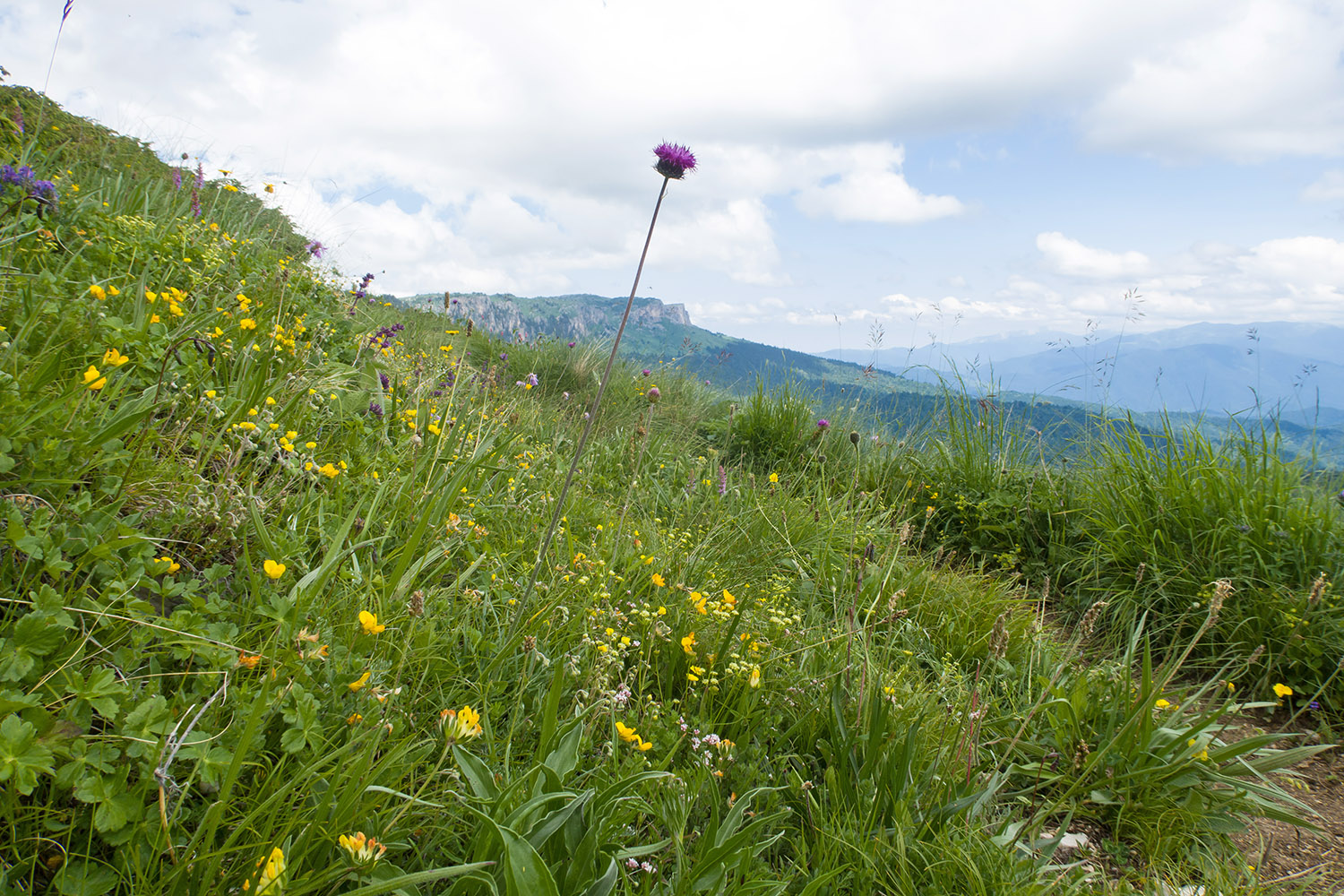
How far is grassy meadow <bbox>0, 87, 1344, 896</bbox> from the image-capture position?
1031 mm

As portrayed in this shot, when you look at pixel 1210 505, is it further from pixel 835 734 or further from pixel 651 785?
pixel 651 785

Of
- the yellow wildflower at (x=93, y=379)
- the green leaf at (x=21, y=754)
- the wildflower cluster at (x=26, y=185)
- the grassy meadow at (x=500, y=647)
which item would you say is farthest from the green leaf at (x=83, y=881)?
the wildflower cluster at (x=26, y=185)

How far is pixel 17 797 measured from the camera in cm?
93

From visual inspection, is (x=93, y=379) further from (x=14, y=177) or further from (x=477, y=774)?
(x=14, y=177)

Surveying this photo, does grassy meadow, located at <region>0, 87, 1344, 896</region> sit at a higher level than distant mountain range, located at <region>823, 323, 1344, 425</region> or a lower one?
lower

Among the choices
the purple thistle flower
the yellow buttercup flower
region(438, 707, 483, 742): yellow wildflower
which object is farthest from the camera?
the purple thistle flower

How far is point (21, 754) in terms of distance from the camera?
34.7 inches

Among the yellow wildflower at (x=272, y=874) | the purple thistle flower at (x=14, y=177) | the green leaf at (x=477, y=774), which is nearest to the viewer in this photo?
the yellow wildflower at (x=272, y=874)

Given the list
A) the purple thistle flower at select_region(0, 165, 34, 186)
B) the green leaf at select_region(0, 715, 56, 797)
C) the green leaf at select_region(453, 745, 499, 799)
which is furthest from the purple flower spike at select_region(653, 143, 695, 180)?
the purple thistle flower at select_region(0, 165, 34, 186)

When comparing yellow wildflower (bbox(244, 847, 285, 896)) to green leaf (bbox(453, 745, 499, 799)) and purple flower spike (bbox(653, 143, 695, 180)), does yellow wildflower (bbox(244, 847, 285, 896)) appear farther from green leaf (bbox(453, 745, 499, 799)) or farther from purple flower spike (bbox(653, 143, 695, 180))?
purple flower spike (bbox(653, 143, 695, 180))

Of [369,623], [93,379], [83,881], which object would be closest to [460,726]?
[369,623]

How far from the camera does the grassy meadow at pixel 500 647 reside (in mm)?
1031

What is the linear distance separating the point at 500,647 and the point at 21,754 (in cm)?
91

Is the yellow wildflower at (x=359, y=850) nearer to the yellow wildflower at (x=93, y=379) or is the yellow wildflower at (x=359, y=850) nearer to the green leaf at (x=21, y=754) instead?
the green leaf at (x=21, y=754)
